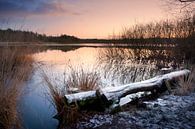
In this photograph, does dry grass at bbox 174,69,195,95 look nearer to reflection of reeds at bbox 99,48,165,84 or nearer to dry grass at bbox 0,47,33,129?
dry grass at bbox 0,47,33,129

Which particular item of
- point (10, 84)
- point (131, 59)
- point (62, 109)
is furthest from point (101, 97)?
point (131, 59)

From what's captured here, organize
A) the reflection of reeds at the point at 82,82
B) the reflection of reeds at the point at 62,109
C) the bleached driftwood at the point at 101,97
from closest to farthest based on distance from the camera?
the reflection of reeds at the point at 62,109 < the bleached driftwood at the point at 101,97 < the reflection of reeds at the point at 82,82

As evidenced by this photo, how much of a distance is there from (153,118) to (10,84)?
311cm

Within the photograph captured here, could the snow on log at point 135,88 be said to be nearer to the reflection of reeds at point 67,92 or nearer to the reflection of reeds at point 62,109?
the reflection of reeds at point 67,92

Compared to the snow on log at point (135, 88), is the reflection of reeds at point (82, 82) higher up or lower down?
higher up

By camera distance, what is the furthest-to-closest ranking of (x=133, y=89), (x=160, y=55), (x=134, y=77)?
(x=160, y=55)
(x=134, y=77)
(x=133, y=89)

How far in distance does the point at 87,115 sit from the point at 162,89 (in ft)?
11.8

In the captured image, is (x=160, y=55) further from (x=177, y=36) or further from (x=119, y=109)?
(x=119, y=109)

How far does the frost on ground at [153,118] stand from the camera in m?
5.47

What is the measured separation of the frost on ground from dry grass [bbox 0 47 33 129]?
1.42 metres

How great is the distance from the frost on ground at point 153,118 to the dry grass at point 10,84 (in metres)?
1.42

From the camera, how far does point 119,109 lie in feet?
21.5

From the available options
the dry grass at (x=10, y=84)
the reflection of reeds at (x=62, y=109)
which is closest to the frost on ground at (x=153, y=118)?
the reflection of reeds at (x=62, y=109)

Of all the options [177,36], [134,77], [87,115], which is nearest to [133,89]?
[87,115]
